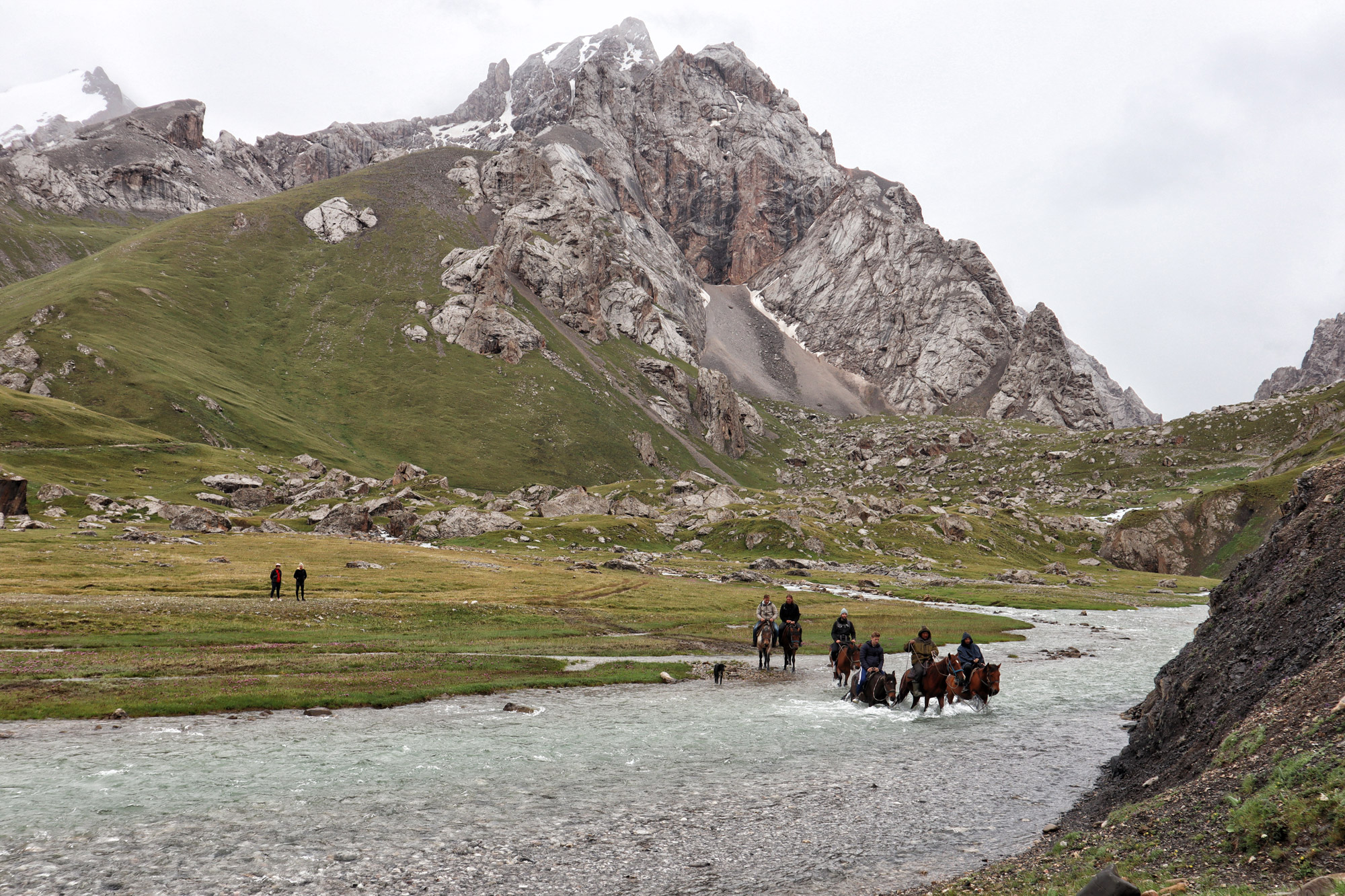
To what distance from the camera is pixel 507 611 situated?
210ft

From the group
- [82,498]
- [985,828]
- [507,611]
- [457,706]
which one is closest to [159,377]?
[82,498]

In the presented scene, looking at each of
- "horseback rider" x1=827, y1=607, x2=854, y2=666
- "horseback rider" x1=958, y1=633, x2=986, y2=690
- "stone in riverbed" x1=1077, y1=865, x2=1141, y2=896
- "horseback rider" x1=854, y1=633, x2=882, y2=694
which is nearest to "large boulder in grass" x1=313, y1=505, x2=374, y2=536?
"horseback rider" x1=827, y1=607, x2=854, y2=666

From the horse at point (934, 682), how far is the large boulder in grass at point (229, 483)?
146 metres

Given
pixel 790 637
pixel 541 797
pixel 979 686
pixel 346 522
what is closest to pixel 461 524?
pixel 346 522

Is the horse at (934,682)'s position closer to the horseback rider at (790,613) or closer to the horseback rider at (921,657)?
the horseback rider at (921,657)

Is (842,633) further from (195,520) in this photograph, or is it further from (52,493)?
(52,493)

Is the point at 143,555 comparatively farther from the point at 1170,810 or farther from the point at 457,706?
the point at 1170,810

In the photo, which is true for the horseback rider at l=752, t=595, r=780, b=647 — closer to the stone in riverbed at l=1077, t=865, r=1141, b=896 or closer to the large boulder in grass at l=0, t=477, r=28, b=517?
the stone in riverbed at l=1077, t=865, r=1141, b=896

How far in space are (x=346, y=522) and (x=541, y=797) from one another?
12113 centimetres

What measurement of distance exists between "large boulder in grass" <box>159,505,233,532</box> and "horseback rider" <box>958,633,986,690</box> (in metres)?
117

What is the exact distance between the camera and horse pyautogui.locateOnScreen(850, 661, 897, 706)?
38531 millimetres

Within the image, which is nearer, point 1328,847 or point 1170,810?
point 1328,847

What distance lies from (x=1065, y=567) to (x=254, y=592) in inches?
5593

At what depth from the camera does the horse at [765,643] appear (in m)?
48.1
